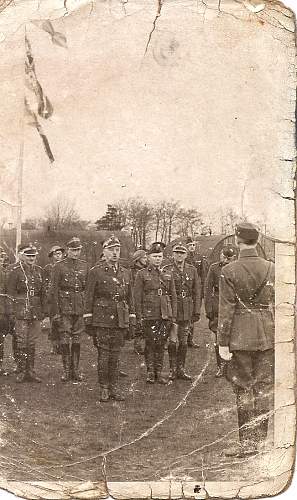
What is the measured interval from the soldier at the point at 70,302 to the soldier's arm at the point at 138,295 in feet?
0.62

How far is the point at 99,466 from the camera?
274 cm

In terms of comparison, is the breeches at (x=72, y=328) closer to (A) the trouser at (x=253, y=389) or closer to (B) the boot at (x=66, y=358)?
(B) the boot at (x=66, y=358)

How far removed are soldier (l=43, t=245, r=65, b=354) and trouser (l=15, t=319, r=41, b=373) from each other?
0.05 metres

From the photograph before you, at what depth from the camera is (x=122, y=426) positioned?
8.93ft

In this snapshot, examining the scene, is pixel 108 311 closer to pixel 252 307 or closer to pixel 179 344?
pixel 179 344

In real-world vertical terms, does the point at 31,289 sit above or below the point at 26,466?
above

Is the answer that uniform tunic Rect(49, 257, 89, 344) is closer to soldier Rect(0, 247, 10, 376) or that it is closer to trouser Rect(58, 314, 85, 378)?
trouser Rect(58, 314, 85, 378)

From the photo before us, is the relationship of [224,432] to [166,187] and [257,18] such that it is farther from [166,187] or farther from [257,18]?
[257,18]

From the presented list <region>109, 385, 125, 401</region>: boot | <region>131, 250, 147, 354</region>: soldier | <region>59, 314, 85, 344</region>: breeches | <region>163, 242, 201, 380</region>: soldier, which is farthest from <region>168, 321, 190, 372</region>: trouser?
<region>59, 314, 85, 344</region>: breeches

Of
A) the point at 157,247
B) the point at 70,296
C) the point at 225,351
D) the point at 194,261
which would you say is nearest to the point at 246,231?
the point at 194,261

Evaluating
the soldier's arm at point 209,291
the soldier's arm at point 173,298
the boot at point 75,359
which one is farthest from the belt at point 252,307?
the boot at point 75,359

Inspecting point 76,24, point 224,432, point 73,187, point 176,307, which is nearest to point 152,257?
point 176,307

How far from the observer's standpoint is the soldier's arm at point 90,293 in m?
2.70

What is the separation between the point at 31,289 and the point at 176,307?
1.76ft
